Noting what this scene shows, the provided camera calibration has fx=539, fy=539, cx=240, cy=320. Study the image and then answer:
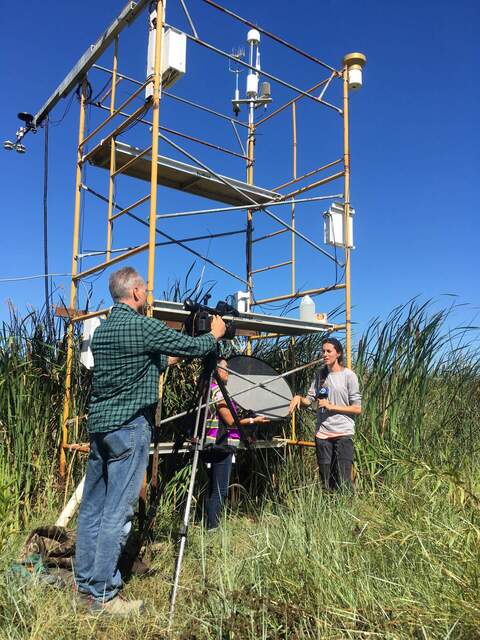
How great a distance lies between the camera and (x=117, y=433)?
313 cm

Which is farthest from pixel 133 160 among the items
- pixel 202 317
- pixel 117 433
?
pixel 117 433

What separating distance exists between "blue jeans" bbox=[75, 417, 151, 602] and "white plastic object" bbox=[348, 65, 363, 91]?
14.4 ft

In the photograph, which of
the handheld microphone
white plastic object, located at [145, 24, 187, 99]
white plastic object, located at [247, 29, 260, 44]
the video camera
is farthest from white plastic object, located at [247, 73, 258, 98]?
the video camera

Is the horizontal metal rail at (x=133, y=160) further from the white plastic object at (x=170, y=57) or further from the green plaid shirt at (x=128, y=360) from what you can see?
the green plaid shirt at (x=128, y=360)

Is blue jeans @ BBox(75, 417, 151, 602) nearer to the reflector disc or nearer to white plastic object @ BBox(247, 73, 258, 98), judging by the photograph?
Answer: the reflector disc

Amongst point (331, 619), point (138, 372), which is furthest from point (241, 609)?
point (138, 372)

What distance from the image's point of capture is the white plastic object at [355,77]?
573 centimetres

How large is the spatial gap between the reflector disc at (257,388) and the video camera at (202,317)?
41.4 inches

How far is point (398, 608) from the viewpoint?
7.52 ft

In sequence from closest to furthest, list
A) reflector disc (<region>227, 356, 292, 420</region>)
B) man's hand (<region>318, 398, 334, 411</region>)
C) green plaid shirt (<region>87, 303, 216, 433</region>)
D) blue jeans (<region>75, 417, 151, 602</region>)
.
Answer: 1. blue jeans (<region>75, 417, 151, 602</region>)
2. green plaid shirt (<region>87, 303, 216, 433</region>)
3. man's hand (<region>318, 398, 334, 411</region>)
4. reflector disc (<region>227, 356, 292, 420</region>)

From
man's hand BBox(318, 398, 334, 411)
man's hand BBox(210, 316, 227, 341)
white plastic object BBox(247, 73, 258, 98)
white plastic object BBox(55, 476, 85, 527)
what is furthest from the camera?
white plastic object BBox(247, 73, 258, 98)

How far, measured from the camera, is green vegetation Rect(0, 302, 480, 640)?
233cm

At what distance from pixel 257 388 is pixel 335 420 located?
0.76m

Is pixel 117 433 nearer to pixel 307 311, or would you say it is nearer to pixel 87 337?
pixel 87 337
